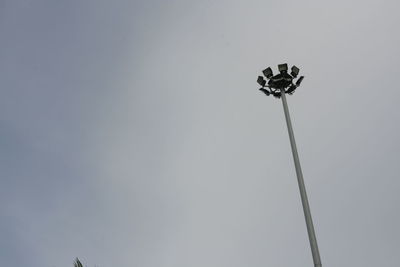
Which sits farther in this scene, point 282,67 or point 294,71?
point 294,71

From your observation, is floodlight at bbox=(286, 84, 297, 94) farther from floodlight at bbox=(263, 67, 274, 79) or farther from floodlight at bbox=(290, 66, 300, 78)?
floodlight at bbox=(263, 67, 274, 79)

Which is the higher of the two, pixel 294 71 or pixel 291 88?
pixel 294 71

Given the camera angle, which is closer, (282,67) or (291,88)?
(282,67)

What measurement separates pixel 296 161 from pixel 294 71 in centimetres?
352

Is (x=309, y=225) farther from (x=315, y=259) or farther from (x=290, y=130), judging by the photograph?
(x=290, y=130)

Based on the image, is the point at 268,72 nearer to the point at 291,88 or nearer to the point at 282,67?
the point at 282,67

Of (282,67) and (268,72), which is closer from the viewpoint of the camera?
(282,67)

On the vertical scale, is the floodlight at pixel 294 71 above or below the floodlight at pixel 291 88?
above

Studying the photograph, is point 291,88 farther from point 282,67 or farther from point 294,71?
point 282,67

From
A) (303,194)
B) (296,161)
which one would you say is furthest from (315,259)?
(296,161)

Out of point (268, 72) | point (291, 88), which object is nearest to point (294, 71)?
point (291, 88)

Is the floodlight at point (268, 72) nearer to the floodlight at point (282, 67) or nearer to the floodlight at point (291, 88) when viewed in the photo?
the floodlight at point (282, 67)

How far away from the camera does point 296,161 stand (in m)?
19.8

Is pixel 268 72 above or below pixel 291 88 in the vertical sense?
above
